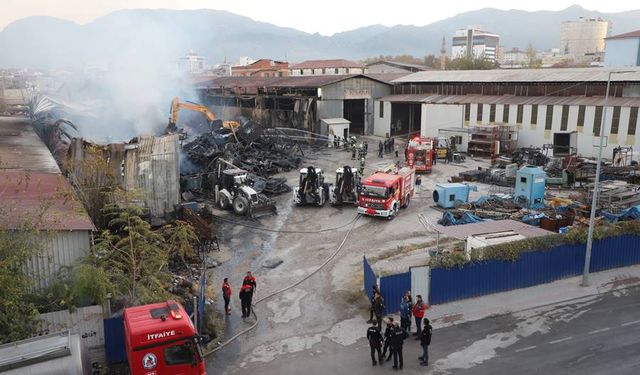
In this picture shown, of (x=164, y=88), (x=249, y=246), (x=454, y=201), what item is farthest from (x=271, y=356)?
(x=164, y=88)

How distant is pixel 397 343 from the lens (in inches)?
453

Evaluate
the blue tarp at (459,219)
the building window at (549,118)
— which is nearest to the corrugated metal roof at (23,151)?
the blue tarp at (459,219)

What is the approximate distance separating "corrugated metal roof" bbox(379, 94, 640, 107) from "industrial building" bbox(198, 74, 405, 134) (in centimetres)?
279

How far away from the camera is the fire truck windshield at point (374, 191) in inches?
917

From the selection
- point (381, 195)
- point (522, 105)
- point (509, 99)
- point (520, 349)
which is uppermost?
point (509, 99)

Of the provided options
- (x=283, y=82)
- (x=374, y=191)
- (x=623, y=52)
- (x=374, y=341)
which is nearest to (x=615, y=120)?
(x=374, y=191)

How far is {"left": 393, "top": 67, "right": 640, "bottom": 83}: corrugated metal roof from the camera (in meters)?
39.5

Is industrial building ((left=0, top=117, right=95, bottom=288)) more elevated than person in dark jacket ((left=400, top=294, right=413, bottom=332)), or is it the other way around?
industrial building ((left=0, top=117, right=95, bottom=288))

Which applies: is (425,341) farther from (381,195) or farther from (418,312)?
(381,195)

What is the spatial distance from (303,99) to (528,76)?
2121 centimetres

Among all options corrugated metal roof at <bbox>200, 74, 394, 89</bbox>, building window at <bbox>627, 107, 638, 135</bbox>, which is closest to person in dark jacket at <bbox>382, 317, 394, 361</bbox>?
building window at <bbox>627, 107, 638, 135</bbox>

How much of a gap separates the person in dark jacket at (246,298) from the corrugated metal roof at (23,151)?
8428mm

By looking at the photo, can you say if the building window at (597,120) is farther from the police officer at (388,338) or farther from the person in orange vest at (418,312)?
the police officer at (388,338)

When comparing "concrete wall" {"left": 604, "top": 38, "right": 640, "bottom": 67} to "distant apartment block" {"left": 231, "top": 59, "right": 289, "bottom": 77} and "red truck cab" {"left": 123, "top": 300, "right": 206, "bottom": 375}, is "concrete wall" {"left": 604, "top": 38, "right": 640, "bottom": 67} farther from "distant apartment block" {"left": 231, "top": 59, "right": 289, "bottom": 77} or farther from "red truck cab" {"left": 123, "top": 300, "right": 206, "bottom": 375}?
"red truck cab" {"left": 123, "top": 300, "right": 206, "bottom": 375}
